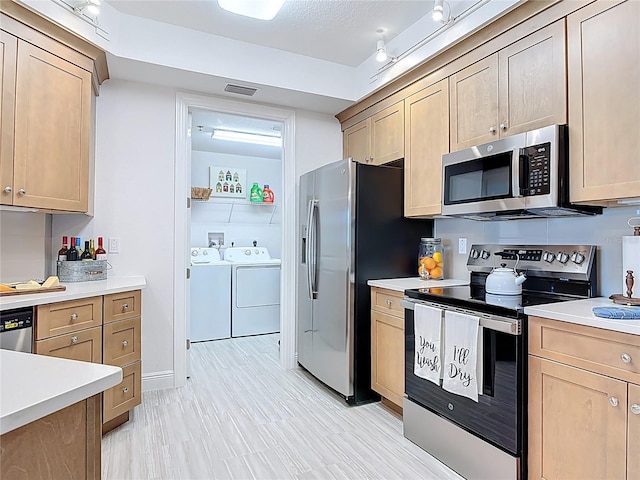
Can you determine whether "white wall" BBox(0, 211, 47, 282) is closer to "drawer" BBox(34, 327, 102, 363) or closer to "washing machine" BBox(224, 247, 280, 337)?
"drawer" BBox(34, 327, 102, 363)

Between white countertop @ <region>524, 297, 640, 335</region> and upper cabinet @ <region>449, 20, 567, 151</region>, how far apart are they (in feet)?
2.94

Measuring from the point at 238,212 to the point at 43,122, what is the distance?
3.31m

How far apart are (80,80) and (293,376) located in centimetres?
278

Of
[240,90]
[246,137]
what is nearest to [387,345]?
[240,90]

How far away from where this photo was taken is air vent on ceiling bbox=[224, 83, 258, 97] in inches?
123

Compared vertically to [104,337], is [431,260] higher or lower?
higher

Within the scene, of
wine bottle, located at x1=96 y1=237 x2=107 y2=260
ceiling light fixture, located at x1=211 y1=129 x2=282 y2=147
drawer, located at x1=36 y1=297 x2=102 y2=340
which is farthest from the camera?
ceiling light fixture, located at x1=211 y1=129 x2=282 y2=147

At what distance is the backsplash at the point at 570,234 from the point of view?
1.92 meters

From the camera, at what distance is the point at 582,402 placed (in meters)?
1.49

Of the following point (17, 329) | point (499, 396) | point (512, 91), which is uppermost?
point (512, 91)

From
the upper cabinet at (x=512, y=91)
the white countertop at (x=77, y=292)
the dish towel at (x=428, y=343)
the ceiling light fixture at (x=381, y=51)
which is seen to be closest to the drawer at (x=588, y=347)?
the dish towel at (x=428, y=343)

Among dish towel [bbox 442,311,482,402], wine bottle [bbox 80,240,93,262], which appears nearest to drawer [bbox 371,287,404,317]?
dish towel [bbox 442,311,482,402]

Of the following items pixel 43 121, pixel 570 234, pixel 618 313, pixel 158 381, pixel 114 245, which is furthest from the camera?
pixel 158 381

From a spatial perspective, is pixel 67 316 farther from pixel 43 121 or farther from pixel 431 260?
pixel 431 260
